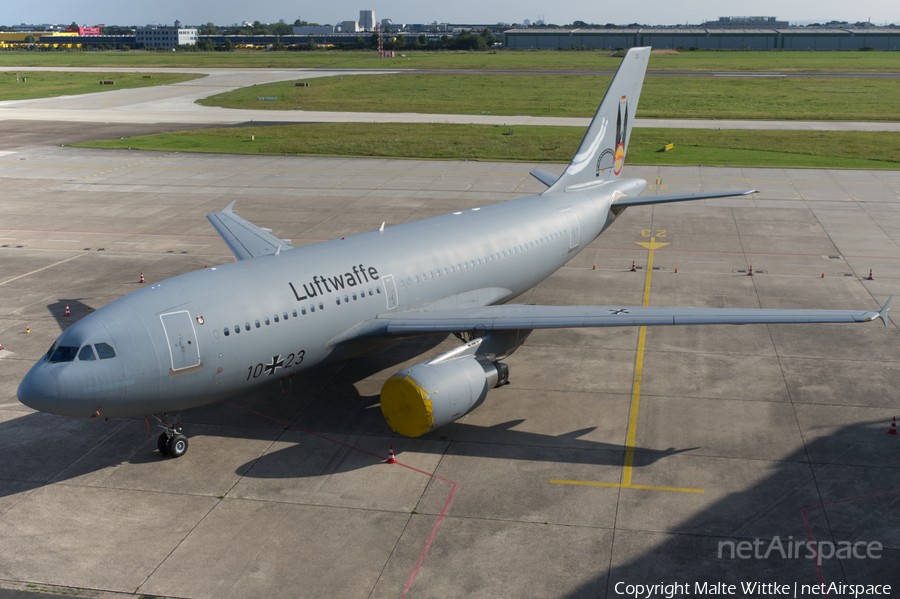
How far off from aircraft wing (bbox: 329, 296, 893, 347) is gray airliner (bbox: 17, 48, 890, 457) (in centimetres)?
5

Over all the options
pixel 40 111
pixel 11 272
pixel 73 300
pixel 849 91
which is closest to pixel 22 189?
pixel 11 272

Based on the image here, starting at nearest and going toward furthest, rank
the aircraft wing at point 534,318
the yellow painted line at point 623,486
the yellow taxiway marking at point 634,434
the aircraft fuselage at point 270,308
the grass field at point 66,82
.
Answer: the aircraft fuselage at point 270,308 → the yellow painted line at point 623,486 → the yellow taxiway marking at point 634,434 → the aircraft wing at point 534,318 → the grass field at point 66,82

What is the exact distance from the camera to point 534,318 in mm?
21609

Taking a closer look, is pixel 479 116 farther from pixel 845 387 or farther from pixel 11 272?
pixel 845 387

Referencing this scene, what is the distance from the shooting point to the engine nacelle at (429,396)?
63.7ft

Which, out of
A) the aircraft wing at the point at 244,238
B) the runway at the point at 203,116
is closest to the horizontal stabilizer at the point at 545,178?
the aircraft wing at the point at 244,238

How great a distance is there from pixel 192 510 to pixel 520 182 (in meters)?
41.4

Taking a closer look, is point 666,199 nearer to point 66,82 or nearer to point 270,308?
point 270,308

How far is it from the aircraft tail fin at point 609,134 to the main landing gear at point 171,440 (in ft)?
58.1

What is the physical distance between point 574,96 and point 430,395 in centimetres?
9611

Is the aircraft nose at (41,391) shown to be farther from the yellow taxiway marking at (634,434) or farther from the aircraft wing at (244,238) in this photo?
the yellow taxiway marking at (634,434)

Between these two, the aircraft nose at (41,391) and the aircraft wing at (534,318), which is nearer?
the aircraft nose at (41,391)

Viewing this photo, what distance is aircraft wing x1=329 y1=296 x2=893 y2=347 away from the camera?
20.1 meters

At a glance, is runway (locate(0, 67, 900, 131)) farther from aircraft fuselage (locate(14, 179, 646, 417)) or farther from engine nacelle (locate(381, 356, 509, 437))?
engine nacelle (locate(381, 356, 509, 437))
